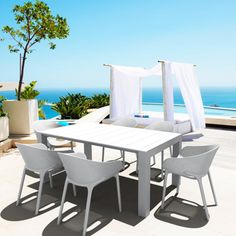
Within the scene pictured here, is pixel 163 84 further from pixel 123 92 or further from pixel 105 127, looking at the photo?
pixel 105 127

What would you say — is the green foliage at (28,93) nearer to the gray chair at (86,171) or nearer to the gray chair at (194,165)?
the gray chair at (86,171)

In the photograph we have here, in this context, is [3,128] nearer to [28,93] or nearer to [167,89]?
[28,93]

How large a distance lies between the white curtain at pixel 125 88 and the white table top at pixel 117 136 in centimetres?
274

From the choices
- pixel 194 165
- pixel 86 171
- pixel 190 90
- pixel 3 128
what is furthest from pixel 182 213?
pixel 190 90

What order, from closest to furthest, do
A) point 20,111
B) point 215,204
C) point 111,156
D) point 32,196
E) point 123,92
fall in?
point 215,204 < point 32,196 < point 111,156 < point 20,111 < point 123,92

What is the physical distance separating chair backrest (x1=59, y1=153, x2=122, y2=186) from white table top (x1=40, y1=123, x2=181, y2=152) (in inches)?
13.8

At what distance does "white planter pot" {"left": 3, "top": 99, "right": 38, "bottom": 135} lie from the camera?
515cm

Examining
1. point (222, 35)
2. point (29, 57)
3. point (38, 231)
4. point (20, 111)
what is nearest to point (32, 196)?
point (38, 231)

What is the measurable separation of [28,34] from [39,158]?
3.90m

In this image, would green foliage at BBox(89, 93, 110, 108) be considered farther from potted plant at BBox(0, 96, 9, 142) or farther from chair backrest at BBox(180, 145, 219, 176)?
chair backrest at BBox(180, 145, 219, 176)

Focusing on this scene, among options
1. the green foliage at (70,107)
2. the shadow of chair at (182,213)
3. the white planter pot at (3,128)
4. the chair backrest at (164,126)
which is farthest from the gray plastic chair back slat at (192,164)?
the green foliage at (70,107)

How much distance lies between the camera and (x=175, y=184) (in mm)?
3070

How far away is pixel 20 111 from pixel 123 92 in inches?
105

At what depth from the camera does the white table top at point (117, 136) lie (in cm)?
252
